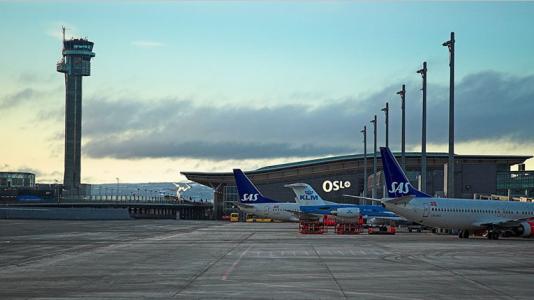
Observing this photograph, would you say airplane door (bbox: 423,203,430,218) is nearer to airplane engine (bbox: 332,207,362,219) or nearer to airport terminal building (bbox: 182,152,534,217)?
airplane engine (bbox: 332,207,362,219)

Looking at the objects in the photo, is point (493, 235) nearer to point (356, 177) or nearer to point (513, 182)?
point (513, 182)

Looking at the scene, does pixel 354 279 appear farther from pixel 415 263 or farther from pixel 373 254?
pixel 373 254

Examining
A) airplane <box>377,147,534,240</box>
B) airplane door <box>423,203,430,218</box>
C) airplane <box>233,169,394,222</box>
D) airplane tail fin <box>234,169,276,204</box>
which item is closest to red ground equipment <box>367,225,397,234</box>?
airplane <box>233,169,394,222</box>

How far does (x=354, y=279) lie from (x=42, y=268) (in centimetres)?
1218

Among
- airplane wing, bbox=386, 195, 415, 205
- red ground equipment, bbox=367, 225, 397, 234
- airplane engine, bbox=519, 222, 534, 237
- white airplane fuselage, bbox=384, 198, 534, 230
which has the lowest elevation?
red ground equipment, bbox=367, 225, 397, 234

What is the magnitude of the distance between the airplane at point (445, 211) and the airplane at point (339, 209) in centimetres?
2021

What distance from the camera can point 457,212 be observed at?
6625cm

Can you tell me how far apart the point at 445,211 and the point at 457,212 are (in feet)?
4.53

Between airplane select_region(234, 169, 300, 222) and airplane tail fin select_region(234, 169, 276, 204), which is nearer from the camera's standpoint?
airplane select_region(234, 169, 300, 222)

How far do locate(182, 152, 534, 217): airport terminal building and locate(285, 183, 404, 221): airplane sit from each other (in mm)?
47760

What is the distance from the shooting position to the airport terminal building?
161375 millimetres

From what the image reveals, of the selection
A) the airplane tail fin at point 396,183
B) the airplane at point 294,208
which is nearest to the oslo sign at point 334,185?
the airplane at point 294,208

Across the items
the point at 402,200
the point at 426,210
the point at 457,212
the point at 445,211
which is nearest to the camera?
the point at 402,200

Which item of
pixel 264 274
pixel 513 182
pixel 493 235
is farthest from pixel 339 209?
pixel 513 182
